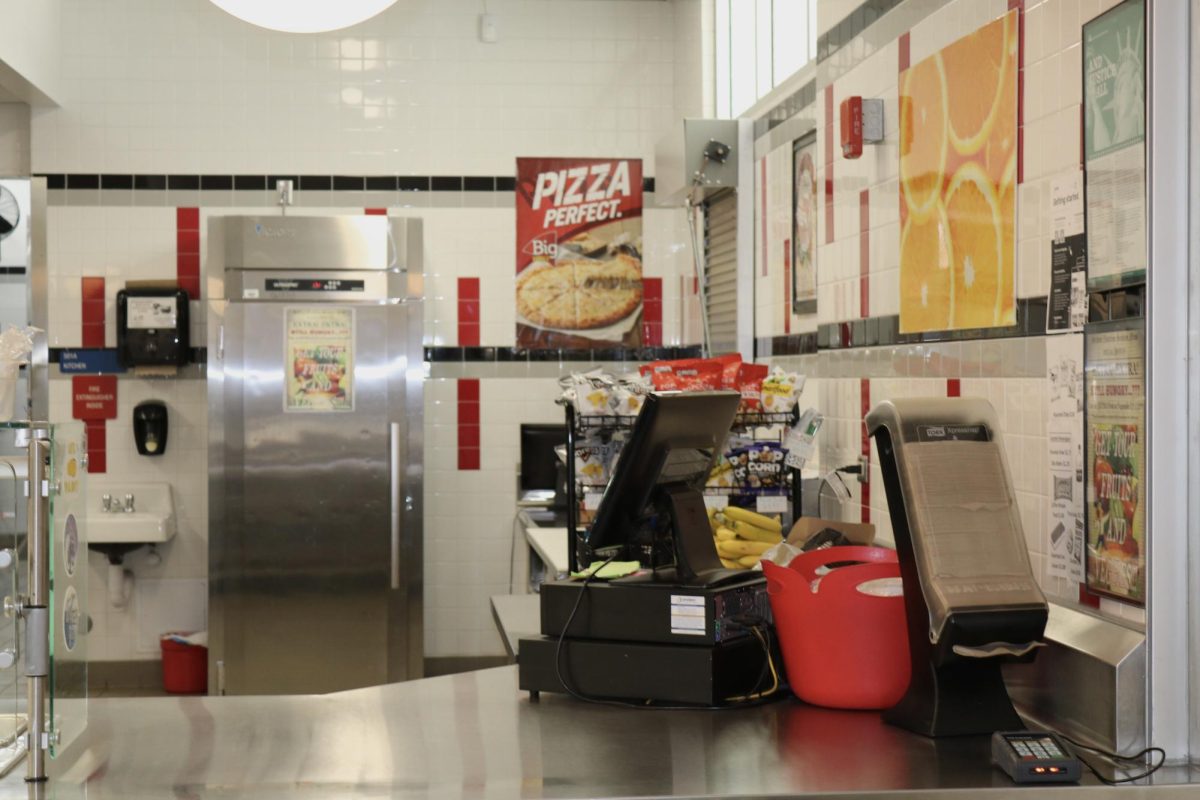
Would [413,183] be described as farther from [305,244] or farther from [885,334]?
Result: [885,334]

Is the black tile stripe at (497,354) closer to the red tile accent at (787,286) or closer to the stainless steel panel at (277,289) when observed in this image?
the stainless steel panel at (277,289)

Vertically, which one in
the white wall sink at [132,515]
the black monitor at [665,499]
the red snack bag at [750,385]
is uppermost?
the red snack bag at [750,385]

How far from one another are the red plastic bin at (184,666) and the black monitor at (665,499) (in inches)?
156

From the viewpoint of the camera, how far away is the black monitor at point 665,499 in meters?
2.38

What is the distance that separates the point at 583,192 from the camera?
6.43m

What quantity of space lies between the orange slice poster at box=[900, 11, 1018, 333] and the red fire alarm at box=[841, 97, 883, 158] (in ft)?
0.42

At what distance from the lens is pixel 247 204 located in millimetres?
6273

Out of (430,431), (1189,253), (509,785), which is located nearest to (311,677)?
(430,431)

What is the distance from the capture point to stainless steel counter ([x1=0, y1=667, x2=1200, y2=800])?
6.18 ft

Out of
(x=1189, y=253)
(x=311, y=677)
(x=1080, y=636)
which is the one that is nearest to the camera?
(x=1189, y=253)

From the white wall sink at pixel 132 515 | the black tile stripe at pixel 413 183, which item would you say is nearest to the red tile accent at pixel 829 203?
the black tile stripe at pixel 413 183

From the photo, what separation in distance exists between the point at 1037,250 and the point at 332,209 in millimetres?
4468

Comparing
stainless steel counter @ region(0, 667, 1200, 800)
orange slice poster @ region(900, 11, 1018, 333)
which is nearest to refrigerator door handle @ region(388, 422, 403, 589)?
orange slice poster @ region(900, 11, 1018, 333)

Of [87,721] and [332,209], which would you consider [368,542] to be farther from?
[87,721]
